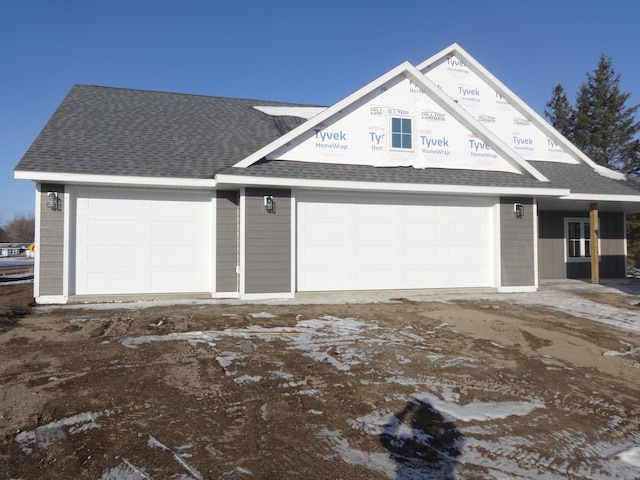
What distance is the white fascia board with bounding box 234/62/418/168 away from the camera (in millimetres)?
9680

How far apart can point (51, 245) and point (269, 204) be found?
4.78 metres

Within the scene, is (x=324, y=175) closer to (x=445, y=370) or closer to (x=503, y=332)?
(x=503, y=332)

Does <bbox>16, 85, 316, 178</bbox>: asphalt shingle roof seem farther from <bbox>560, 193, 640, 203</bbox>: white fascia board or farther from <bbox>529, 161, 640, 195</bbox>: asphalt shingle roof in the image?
<bbox>560, 193, 640, 203</bbox>: white fascia board

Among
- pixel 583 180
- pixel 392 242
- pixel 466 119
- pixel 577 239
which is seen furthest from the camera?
pixel 577 239

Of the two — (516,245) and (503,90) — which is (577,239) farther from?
(503,90)

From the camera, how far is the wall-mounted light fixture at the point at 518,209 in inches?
445

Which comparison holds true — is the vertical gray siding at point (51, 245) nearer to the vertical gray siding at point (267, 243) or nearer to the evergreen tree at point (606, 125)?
the vertical gray siding at point (267, 243)

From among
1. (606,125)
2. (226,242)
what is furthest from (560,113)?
(226,242)

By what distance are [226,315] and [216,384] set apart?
3.58 meters

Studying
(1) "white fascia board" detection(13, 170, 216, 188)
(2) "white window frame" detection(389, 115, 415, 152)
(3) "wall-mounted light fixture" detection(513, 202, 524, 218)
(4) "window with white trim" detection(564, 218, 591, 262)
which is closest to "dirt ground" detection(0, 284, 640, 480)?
(1) "white fascia board" detection(13, 170, 216, 188)

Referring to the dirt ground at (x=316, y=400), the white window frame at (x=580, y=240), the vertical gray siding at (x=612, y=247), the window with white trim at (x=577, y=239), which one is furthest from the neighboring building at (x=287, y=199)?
the dirt ground at (x=316, y=400)

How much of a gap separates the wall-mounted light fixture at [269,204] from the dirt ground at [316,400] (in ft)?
11.4

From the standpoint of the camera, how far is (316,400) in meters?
3.77

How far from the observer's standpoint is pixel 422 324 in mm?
7102
